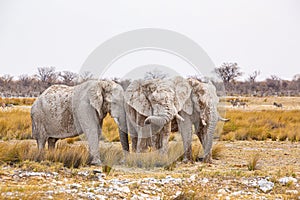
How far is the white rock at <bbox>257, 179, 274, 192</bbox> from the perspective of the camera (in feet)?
25.9

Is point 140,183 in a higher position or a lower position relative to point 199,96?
lower

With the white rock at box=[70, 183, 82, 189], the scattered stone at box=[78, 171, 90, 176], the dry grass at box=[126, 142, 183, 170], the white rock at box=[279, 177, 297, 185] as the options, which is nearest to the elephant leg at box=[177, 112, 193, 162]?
the dry grass at box=[126, 142, 183, 170]

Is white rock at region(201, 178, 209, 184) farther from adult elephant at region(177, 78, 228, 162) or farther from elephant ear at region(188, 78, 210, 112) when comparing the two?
elephant ear at region(188, 78, 210, 112)

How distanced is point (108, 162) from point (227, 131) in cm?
941

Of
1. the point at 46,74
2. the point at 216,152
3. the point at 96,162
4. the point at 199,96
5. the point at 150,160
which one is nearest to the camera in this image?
the point at 150,160

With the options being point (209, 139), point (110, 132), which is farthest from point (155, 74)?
point (110, 132)

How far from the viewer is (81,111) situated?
1051 cm

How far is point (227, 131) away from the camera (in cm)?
1809

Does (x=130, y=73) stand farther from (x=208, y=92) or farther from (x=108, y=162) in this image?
(x=108, y=162)

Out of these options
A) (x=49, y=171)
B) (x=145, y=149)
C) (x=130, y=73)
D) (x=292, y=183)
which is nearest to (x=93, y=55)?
(x=130, y=73)

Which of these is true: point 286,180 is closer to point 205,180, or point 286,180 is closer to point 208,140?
point 205,180

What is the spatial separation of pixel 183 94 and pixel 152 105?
100 cm

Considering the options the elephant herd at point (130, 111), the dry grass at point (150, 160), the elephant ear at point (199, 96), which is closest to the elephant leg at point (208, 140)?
the elephant herd at point (130, 111)

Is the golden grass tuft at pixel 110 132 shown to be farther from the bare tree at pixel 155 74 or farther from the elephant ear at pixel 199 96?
the elephant ear at pixel 199 96
